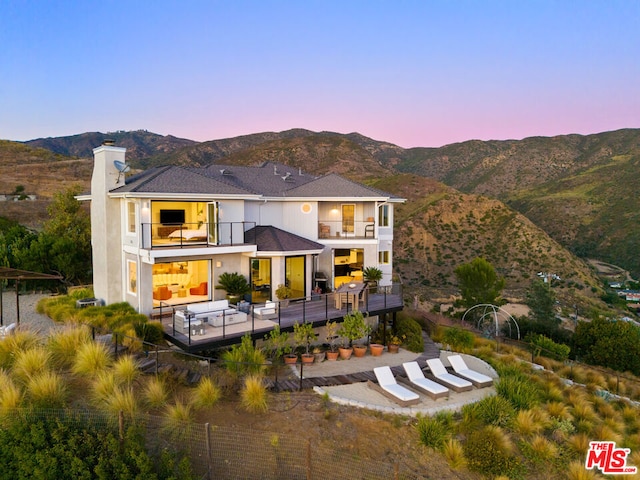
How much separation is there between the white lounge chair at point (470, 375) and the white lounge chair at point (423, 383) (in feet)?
4.35

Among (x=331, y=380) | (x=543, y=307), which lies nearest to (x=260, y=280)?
(x=331, y=380)

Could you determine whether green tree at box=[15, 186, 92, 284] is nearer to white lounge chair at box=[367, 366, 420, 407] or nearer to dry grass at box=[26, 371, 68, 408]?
dry grass at box=[26, 371, 68, 408]

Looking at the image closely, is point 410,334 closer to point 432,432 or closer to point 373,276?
point 373,276

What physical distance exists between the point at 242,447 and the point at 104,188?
12523 millimetres

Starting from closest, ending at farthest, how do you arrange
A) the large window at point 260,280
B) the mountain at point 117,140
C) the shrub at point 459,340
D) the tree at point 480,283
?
1. the shrub at point 459,340
2. the large window at point 260,280
3. the tree at point 480,283
4. the mountain at point 117,140

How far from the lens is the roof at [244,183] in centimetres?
1561

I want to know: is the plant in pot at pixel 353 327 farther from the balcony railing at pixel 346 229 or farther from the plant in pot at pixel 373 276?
the balcony railing at pixel 346 229

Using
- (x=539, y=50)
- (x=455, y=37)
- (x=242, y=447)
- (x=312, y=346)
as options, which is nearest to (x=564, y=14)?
(x=539, y=50)

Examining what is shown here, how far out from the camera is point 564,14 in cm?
3750

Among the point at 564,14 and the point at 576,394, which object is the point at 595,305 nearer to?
the point at 564,14

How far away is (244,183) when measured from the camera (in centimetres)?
2056

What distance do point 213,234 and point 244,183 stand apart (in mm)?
5232

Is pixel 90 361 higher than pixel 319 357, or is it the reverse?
pixel 90 361

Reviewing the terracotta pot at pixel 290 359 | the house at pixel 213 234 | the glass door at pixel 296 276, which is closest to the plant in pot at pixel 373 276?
the house at pixel 213 234
